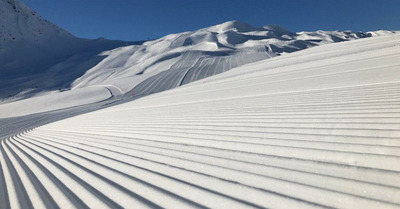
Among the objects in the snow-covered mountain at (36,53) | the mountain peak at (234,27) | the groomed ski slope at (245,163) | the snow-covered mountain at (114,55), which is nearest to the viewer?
the groomed ski slope at (245,163)

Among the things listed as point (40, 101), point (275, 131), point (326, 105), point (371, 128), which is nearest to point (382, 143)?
point (371, 128)

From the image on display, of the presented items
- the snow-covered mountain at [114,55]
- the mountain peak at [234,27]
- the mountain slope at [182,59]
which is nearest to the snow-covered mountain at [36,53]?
the snow-covered mountain at [114,55]

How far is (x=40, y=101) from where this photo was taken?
25.8 meters

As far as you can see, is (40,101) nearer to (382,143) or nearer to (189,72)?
(189,72)

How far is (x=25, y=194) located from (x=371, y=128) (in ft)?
17.6

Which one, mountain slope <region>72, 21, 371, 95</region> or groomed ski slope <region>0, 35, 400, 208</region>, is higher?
mountain slope <region>72, 21, 371, 95</region>

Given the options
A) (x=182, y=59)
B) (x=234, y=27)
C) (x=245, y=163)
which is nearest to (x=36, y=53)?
(x=182, y=59)

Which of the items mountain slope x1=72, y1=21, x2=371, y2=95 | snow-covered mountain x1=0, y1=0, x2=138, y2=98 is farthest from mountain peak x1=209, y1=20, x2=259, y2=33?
snow-covered mountain x1=0, y1=0, x2=138, y2=98

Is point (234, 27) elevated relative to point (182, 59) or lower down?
elevated

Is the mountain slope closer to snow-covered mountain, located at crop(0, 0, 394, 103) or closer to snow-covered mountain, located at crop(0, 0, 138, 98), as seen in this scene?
snow-covered mountain, located at crop(0, 0, 394, 103)

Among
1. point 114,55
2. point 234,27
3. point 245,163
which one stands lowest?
point 245,163

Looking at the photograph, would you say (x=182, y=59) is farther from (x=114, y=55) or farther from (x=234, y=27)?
(x=234, y=27)

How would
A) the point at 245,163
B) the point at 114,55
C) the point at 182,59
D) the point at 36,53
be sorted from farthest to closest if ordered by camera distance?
the point at 36,53
the point at 114,55
the point at 182,59
the point at 245,163

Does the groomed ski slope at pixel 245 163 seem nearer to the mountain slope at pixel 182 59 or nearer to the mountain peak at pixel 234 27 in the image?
the mountain slope at pixel 182 59
